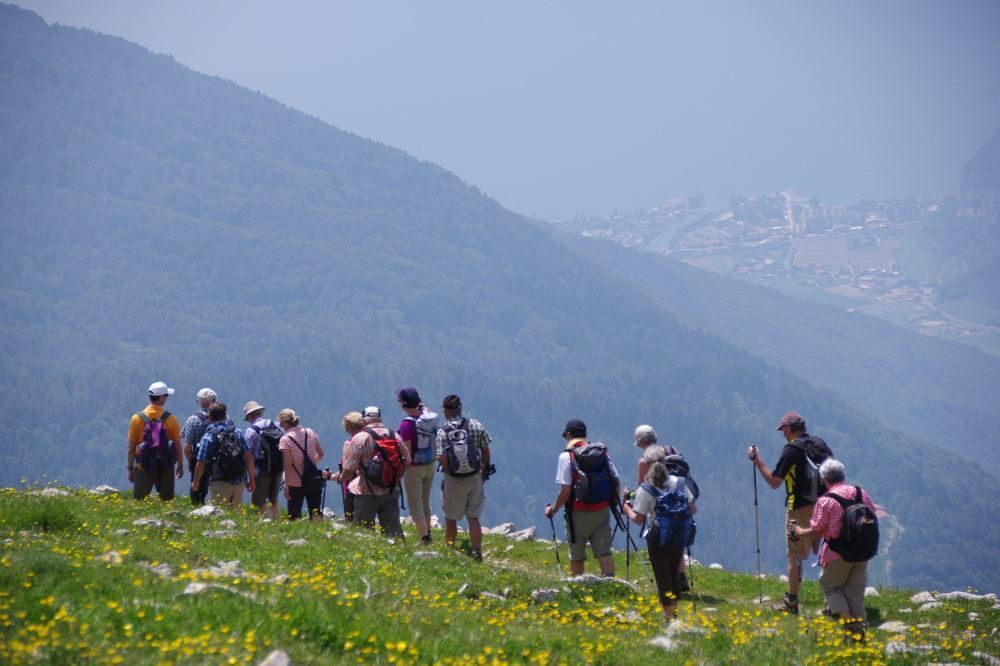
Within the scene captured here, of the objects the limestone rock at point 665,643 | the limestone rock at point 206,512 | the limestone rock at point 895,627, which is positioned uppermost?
the limestone rock at point 206,512

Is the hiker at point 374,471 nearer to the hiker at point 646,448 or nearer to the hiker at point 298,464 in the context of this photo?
the hiker at point 298,464

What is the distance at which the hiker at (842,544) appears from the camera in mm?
12844

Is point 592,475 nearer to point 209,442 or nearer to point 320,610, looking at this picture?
point 320,610

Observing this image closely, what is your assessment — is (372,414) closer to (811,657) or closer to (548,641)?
(548,641)

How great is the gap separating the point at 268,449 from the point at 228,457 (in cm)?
99

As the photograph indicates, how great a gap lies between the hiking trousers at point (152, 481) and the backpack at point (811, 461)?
1093 centimetres

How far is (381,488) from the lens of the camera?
57.8 feet

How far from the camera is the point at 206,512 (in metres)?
17.2

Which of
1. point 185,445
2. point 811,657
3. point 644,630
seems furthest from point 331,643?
point 185,445

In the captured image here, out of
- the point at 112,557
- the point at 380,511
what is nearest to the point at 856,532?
the point at 380,511

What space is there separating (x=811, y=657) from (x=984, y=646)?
121 inches

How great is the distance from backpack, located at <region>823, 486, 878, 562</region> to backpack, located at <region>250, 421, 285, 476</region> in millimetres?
10484

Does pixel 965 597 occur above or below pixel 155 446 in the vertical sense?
below

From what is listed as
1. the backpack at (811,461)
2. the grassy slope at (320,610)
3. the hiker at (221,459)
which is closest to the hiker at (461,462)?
the grassy slope at (320,610)
